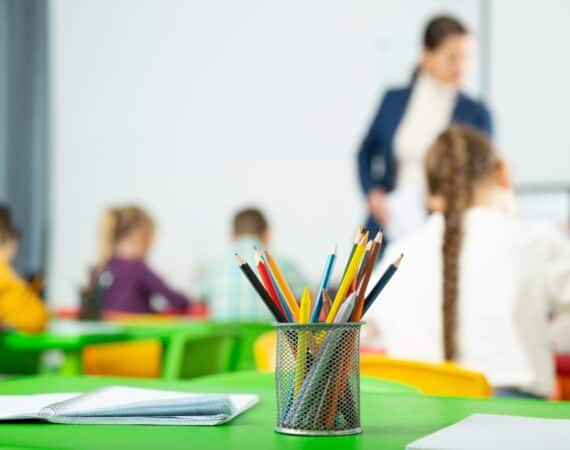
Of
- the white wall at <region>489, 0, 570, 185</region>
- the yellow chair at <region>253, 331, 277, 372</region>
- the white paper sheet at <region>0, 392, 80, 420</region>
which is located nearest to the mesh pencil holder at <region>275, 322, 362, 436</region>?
the white paper sheet at <region>0, 392, 80, 420</region>

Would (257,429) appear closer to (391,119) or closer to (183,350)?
(183,350)

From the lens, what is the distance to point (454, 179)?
269 cm

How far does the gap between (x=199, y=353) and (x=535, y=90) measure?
3.05m

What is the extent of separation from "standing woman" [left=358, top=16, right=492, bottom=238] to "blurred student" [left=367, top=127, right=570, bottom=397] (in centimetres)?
150

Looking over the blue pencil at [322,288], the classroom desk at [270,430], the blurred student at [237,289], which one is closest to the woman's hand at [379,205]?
the blurred student at [237,289]

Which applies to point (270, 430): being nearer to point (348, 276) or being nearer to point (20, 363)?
point (348, 276)

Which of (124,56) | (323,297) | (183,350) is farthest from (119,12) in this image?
(323,297)

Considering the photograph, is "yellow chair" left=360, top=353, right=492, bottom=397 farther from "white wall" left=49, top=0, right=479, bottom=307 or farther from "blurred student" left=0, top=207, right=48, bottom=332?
"white wall" left=49, top=0, right=479, bottom=307

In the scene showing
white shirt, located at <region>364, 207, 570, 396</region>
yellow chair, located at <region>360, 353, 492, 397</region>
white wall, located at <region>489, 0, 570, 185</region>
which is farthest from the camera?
white wall, located at <region>489, 0, 570, 185</region>

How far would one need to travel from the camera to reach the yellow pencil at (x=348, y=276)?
1.16 m

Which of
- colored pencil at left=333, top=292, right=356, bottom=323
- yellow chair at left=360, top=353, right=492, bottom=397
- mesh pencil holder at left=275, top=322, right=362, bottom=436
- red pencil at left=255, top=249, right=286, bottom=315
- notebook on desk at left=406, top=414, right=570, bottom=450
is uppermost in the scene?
red pencil at left=255, top=249, right=286, bottom=315

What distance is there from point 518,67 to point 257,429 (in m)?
5.33

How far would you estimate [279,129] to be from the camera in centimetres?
708

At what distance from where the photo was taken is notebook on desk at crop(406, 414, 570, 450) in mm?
955
